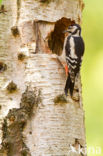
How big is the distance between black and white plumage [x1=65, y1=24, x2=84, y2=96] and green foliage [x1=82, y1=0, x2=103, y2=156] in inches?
131

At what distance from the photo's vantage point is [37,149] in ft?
15.7

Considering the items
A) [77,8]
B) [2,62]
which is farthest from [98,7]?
[2,62]

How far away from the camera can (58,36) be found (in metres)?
5.73

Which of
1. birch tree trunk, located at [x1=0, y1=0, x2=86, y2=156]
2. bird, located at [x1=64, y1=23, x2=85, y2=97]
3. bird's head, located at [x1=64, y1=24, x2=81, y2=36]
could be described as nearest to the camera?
birch tree trunk, located at [x1=0, y1=0, x2=86, y2=156]

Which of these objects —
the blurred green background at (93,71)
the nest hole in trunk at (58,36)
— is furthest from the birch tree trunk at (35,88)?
the blurred green background at (93,71)

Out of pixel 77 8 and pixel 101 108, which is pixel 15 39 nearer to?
pixel 77 8

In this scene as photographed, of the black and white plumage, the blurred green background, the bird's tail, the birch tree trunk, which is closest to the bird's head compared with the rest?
the black and white plumage

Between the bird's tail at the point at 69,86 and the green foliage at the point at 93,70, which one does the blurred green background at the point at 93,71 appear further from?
the bird's tail at the point at 69,86

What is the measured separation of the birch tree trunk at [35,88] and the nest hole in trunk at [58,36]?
0.05 feet

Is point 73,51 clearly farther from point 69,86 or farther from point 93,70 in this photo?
point 93,70

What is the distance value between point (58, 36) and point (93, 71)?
163 inches

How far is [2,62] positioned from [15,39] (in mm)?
286

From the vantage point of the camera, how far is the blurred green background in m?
9.32

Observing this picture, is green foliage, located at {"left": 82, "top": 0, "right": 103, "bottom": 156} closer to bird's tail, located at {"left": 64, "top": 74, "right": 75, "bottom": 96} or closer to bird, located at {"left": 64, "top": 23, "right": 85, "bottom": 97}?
bird, located at {"left": 64, "top": 23, "right": 85, "bottom": 97}
